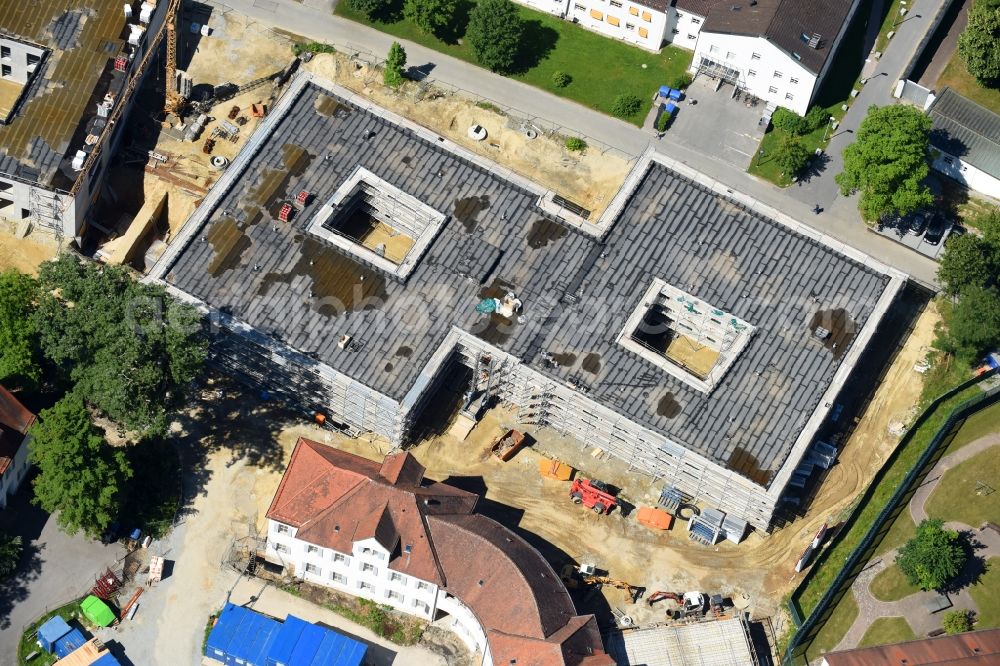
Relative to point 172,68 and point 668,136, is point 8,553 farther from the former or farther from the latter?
point 668,136

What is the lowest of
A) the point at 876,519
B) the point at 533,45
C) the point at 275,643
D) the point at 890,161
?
the point at 275,643

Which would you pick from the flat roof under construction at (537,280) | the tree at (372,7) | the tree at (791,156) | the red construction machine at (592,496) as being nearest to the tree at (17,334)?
the flat roof under construction at (537,280)

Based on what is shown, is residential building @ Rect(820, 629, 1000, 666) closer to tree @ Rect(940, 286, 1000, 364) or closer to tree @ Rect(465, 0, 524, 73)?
tree @ Rect(940, 286, 1000, 364)

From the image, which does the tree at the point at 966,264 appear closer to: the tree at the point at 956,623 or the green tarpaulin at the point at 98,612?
the tree at the point at 956,623

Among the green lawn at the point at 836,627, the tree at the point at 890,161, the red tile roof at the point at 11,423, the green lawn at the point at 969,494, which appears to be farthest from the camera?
the tree at the point at 890,161

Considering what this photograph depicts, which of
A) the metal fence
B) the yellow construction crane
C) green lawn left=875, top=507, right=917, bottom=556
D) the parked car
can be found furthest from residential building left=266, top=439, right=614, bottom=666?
the parked car

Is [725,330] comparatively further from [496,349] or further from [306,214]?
[306,214]

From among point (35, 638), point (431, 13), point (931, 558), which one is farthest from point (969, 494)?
point (35, 638)
